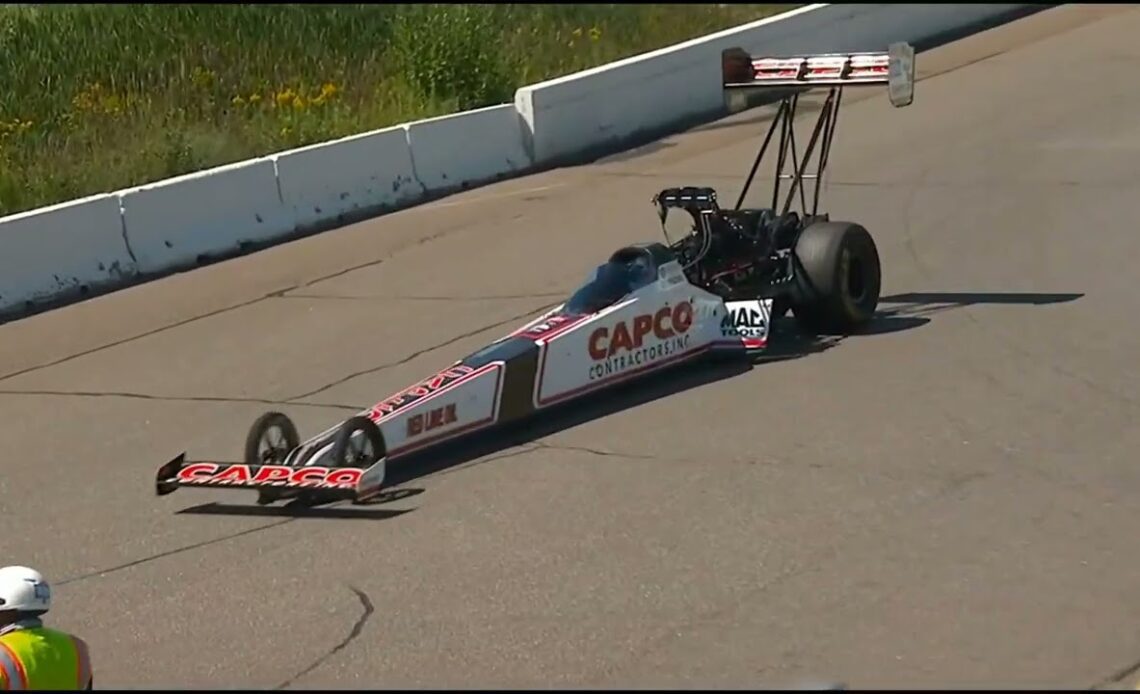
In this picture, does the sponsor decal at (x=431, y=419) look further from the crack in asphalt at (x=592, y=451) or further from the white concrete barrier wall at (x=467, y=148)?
the white concrete barrier wall at (x=467, y=148)

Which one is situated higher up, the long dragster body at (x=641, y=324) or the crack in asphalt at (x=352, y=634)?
the long dragster body at (x=641, y=324)

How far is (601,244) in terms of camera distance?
642 inches

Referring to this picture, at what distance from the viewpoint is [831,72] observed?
13.1m

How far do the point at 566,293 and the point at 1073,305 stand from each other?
3591 mm

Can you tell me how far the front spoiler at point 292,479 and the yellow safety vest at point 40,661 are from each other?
134 inches

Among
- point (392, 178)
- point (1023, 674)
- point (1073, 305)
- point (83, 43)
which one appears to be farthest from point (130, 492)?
point (83, 43)

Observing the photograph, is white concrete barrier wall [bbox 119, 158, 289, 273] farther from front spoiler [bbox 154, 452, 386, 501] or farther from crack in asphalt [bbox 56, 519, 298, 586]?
crack in asphalt [bbox 56, 519, 298, 586]

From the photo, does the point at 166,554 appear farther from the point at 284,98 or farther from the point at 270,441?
the point at 284,98

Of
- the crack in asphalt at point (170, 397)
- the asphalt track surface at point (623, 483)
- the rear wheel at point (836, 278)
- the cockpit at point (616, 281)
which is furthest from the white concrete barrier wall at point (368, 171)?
the rear wheel at point (836, 278)

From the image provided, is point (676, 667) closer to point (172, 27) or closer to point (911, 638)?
point (911, 638)

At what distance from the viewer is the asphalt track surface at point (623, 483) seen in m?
7.88

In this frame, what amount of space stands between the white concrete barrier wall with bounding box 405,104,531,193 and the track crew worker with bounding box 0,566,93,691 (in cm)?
1301

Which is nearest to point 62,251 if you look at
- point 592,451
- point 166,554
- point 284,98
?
point 284,98

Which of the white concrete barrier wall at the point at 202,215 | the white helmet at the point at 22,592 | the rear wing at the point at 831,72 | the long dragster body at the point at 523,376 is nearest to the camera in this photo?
the white helmet at the point at 22,592
